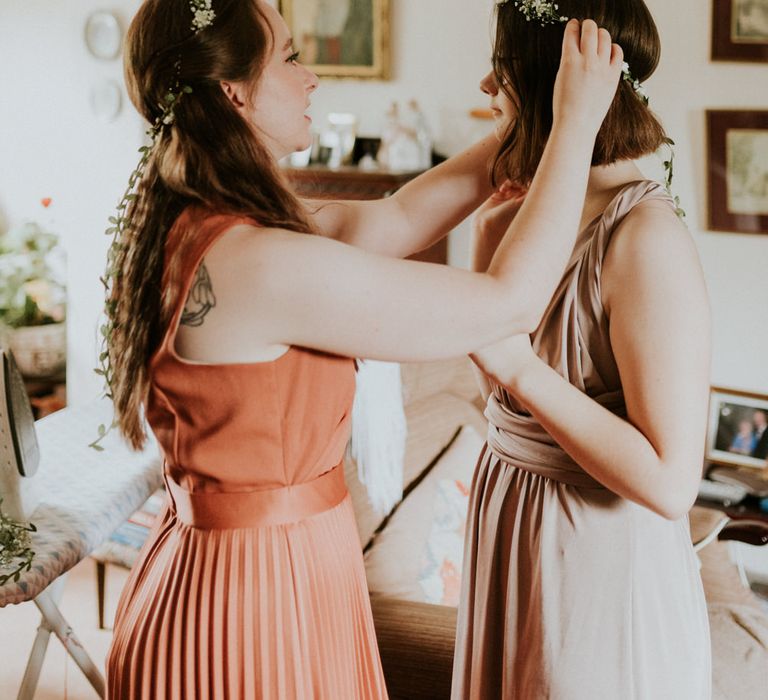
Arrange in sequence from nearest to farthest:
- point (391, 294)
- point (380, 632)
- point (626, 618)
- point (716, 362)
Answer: point (391, 294), point (626, 618), point (380, 632), point (716, 362)

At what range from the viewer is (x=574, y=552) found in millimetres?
1208

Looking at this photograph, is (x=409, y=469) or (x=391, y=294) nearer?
(x=391, y=294)

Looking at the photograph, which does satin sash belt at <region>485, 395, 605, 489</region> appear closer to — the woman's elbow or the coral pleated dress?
the woman's elbow

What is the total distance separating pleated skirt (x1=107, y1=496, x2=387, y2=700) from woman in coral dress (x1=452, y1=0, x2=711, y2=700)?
0.28 meters

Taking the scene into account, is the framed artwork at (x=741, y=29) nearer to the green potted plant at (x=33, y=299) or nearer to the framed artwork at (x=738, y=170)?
the framed artwork at (x=738, y=170)

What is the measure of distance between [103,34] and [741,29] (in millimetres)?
3160

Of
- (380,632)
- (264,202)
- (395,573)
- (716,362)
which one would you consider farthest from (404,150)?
(264,202)

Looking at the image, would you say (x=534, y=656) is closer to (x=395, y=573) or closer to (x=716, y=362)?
(x=395, y=573)

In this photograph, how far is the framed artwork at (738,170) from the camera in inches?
137

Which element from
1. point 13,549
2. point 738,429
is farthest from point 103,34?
point 738,429

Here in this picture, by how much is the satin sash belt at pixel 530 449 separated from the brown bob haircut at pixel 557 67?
38 centimetres

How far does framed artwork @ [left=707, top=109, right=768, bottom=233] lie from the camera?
11.4ft

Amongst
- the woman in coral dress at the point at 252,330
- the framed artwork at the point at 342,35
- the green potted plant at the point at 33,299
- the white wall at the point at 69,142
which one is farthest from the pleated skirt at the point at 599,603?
the green potted plant at the point at 33,299

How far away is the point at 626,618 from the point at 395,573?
1.10 metres
